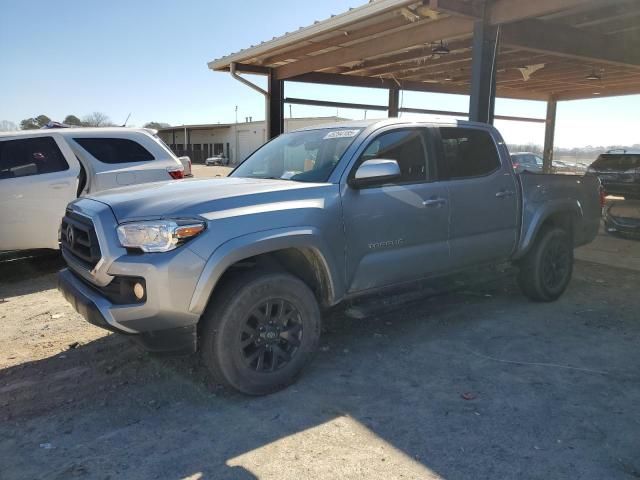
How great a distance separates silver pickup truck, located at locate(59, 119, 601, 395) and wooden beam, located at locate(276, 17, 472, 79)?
356 cm

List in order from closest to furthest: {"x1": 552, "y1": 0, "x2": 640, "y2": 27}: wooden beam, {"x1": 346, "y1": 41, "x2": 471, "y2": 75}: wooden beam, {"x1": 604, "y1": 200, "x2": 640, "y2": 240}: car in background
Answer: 1. {"x1": 552, "y1": 0, "x2": 640, "y2": 27}: wooden beam
2. {"x1": 346, "y1": 41, "x2": 471, "y2": 75}: wooden beam
3. {"x1": 604, "y1": 200, "x2": 640, "y2": 240}: car in background

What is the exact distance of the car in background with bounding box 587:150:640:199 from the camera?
12.5 meters

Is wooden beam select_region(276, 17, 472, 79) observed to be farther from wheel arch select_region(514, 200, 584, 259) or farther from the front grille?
the front grille

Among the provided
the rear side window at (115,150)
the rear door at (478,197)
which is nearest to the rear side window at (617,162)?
the rear door at (478,197)

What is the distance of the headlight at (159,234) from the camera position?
10.2 ft

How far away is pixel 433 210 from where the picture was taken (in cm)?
440

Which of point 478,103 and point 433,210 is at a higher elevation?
point 478,103

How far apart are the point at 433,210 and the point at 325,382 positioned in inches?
66.7

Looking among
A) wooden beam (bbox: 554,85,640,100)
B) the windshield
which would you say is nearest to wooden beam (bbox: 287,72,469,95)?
wooden beam (bbox: 554,85,640,100)

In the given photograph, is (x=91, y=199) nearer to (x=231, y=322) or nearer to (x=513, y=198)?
(x=231, y=322)

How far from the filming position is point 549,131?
18.2 metres

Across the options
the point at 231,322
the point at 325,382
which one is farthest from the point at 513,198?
the point at 231,322

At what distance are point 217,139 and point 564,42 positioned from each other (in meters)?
58.6

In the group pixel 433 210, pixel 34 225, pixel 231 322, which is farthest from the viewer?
pixel 34 225
